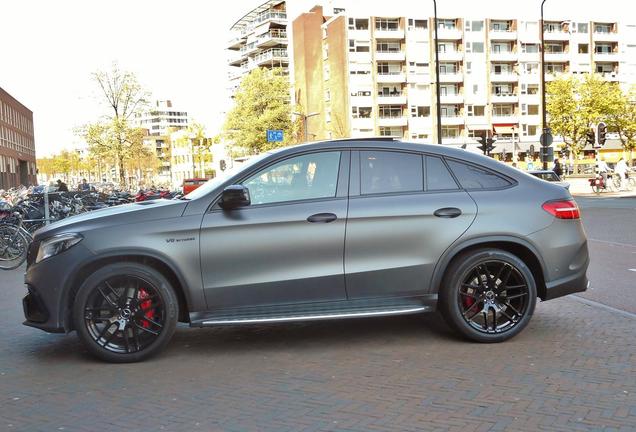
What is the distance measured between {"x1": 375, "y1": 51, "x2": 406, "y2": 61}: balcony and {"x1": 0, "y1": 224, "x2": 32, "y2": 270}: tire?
219 feet

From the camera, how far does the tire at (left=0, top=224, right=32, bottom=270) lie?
11758 millimetres

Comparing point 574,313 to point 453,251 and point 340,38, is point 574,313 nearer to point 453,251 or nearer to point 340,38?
point 453,251

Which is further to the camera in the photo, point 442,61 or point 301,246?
point 442,61

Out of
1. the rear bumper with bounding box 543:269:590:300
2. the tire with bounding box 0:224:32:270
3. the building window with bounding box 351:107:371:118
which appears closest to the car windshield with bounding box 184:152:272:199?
the rear bumper with bounding box 543:269:590:300

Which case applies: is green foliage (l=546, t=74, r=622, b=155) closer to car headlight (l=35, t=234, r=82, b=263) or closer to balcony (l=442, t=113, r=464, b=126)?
balcony (l=442, t=113, r=464, b=126)

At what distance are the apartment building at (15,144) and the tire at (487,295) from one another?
67834 mm

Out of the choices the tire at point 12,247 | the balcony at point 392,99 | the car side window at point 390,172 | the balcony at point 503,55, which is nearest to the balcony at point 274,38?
the balcony at point 392,99

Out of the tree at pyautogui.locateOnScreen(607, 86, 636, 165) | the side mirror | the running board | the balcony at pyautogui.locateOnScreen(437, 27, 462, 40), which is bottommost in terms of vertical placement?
the running board

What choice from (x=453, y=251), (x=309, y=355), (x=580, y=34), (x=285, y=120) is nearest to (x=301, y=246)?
(x=309, y=355)

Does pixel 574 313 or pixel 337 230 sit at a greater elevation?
pixel 337 230

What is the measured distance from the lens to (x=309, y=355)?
5.17 meters

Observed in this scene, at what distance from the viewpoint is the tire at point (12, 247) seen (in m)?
11.8

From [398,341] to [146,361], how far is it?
202 cm

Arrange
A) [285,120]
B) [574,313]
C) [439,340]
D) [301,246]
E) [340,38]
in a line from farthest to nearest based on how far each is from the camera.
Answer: [340,38], [285,120], [574,313], [439,340], [301,246]
